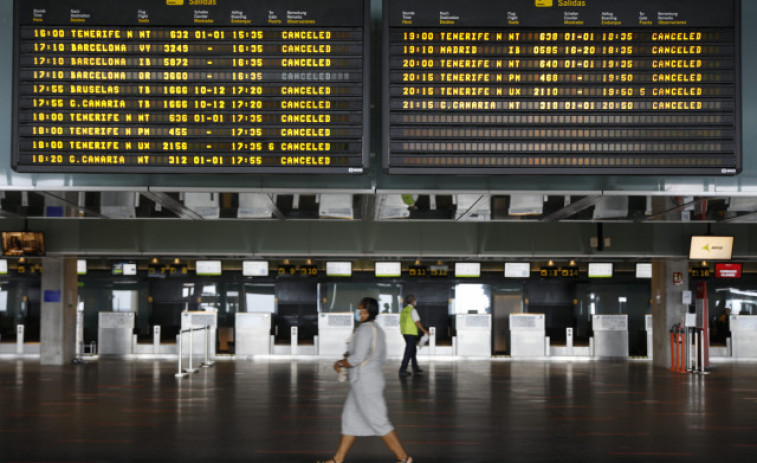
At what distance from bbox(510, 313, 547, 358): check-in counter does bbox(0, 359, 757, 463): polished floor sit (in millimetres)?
4580

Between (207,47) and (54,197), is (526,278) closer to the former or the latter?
(54,197)

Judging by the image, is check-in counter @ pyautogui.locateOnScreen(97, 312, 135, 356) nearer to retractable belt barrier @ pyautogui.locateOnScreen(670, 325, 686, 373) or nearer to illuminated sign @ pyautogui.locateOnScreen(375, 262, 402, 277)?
illuminated sign @ pyautogui.locateOnScreen(375, 262, 402, 277)

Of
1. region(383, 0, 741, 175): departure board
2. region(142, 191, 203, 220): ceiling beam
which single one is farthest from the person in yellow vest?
region(383, 0, 741, 175): departure board

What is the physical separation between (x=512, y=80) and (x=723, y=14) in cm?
182

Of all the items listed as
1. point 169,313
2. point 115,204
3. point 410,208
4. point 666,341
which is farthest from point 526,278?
point 115,204

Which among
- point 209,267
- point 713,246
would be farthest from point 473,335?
point 209,267

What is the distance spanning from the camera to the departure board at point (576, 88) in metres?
6.21

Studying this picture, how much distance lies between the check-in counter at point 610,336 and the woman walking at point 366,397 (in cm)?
1613

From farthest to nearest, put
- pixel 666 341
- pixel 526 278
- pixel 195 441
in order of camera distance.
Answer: pixel 526 278
pixel 666 341
pixel 195 441

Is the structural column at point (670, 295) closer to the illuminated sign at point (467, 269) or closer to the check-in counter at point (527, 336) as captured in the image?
the check-in counter at point (527, 336)

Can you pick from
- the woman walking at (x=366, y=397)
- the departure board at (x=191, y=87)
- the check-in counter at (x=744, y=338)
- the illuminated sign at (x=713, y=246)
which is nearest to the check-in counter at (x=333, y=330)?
the illuminated sign at (x=713, y=246)

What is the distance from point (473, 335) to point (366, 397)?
→ 15.3m

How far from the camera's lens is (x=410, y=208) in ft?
32.6

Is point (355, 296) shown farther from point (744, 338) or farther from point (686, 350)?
point (744, 338)
